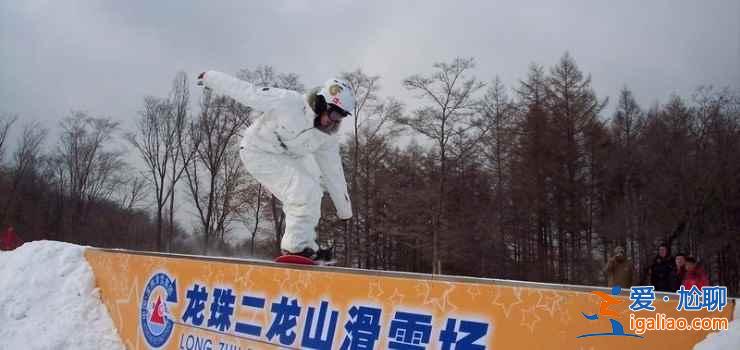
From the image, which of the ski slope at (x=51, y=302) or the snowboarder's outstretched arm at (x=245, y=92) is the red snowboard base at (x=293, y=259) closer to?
the snowboarder's outstretched arm at (x=245, y=92)

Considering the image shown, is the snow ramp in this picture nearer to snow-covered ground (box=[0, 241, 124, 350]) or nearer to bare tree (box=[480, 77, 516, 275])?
snow-covered ground (box=[0, 241, 124, 350])

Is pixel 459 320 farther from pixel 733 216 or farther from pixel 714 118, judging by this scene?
pixel 714 118

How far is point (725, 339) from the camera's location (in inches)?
82.0

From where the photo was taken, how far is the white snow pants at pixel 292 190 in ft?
16.0

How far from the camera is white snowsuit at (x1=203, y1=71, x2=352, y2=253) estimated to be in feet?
15.9

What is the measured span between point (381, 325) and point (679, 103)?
1935 cm

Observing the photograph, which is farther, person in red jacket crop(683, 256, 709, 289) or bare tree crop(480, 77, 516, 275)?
bare tree crop(480, 77, 516, 275)

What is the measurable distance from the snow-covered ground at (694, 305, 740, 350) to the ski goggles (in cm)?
346

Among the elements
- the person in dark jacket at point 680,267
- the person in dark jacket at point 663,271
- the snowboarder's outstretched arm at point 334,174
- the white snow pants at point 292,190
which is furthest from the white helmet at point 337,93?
the person in dark jacket at point 663,271

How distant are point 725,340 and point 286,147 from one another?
3792 mm

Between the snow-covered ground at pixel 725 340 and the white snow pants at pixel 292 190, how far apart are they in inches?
133

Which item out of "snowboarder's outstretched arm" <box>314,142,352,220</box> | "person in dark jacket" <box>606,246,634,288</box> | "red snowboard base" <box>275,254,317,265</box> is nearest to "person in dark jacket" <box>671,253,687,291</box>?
"person in dark jacket" <box>606,246,634,288</box>

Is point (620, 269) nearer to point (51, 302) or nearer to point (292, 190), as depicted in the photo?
point (292, 190)

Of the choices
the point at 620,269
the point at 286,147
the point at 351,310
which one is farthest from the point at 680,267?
the point at 351,310
